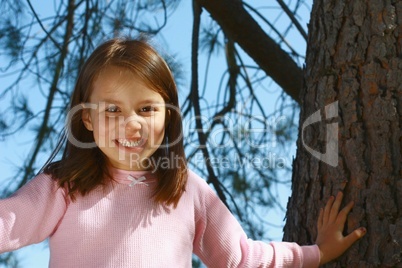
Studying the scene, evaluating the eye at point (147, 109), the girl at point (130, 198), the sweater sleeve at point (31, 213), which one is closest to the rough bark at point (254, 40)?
the girl at point (130, 198)

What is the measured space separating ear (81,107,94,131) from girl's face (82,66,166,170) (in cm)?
2

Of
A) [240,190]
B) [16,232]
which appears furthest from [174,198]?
[240,190]

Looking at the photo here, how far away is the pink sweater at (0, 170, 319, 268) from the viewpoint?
4.51ft

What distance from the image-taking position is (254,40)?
254 cm

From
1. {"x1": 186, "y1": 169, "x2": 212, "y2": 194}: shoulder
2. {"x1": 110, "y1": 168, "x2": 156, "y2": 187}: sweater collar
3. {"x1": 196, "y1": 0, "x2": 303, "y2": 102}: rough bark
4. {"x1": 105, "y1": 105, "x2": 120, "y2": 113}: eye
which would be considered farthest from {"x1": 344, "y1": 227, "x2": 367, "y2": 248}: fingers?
{"x1": 196, "y1": 0, "x2": 303, "y2": 102}: rough bark

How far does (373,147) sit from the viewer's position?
150cm

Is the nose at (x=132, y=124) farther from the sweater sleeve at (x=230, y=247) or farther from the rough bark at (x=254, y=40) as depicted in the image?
the rough bark at (x=254, y=40)

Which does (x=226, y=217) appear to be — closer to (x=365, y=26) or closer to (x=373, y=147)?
(x=373, y=147)

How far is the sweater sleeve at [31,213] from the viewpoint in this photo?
1.36 metres

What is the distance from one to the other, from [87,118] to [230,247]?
1.27ft

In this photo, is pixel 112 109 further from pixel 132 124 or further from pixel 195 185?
pixel 195 185

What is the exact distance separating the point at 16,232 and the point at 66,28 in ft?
5.53

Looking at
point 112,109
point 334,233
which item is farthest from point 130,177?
point 334,233

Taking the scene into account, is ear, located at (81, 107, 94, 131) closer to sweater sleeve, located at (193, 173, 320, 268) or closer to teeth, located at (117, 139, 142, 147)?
teeth, located at (117, 139, 142, 147)
